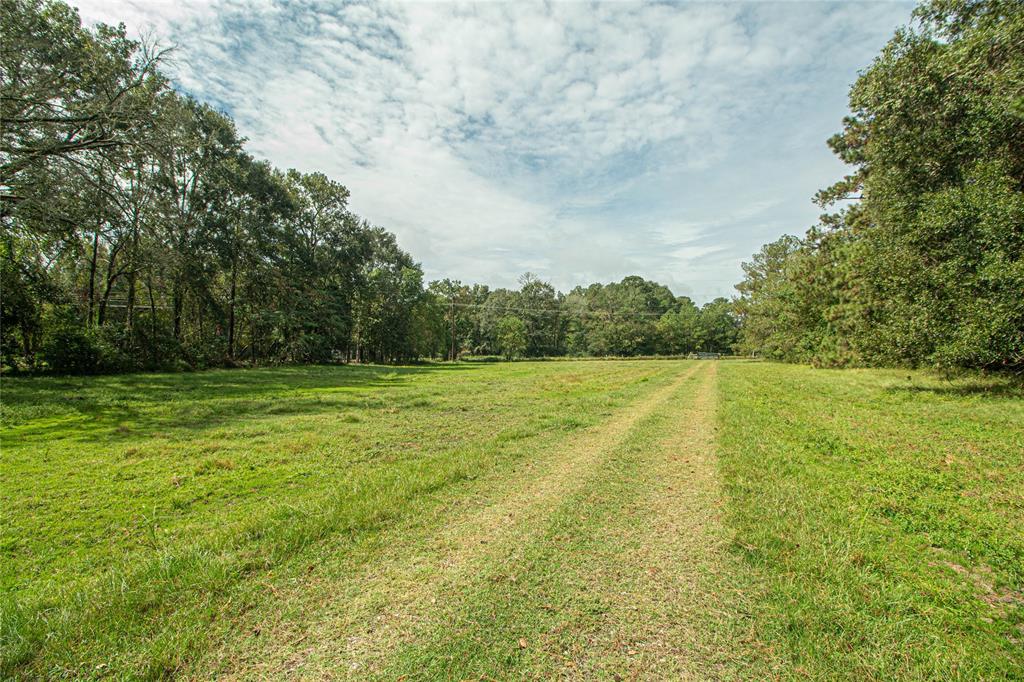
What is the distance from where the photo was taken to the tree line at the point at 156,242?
43.9 feet

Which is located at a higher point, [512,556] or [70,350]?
[70,350]

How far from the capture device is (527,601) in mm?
3119

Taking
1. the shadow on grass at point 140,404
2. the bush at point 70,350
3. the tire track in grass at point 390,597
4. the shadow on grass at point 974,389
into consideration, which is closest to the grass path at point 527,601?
the tire track in grass at point 390,597

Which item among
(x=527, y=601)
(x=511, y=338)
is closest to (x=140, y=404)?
(x=527, y=601)

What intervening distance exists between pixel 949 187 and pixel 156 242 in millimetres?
29649

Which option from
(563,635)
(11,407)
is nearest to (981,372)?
(563,635)

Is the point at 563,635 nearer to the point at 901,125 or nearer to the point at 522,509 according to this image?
the point at 522,509

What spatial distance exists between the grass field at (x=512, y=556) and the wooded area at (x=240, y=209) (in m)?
7.55

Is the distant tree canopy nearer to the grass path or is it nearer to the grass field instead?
the grass field

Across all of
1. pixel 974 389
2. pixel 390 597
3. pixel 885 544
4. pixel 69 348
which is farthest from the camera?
pixel 69 348

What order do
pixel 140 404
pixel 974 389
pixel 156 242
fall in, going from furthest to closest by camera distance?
pixel 156 242 < pixel 974 389 < pixel 140 404

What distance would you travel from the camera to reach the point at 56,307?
67.7 feet

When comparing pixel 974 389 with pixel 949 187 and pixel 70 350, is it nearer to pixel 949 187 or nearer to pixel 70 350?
pixel 949 187

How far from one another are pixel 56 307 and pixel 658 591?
3047 cm
